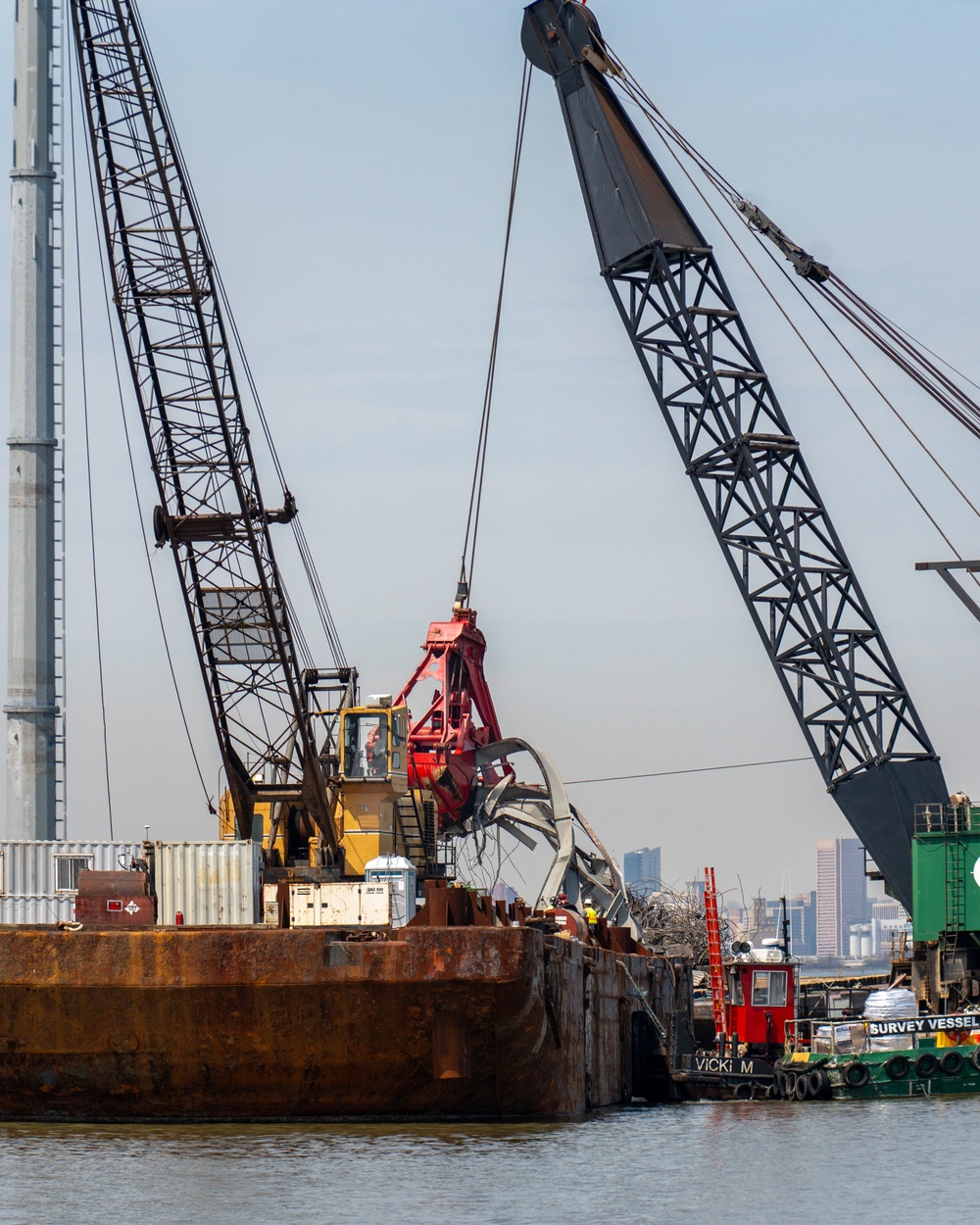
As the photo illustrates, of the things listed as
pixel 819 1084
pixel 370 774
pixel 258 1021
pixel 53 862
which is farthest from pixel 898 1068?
pixel 53 862

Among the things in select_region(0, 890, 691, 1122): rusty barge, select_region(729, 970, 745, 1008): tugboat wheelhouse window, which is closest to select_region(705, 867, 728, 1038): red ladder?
select_region(729, 970, 745, 1008): tugboat wheelhouse window

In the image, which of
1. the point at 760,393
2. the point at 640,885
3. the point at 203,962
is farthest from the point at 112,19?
the point at 640,885

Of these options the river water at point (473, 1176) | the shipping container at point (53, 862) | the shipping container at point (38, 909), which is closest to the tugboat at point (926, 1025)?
the river water at point (473, 1176)

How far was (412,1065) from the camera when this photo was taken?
35188 mm

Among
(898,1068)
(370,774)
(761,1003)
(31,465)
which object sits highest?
(31,465)

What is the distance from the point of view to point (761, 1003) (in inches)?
2125

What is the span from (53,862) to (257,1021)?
10.5 metres

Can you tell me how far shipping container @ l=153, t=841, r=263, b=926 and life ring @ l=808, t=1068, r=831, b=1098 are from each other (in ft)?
49.6

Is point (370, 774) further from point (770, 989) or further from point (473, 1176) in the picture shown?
point (473, 1176)

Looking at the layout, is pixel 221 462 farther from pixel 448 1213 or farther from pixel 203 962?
pixel 448 1213

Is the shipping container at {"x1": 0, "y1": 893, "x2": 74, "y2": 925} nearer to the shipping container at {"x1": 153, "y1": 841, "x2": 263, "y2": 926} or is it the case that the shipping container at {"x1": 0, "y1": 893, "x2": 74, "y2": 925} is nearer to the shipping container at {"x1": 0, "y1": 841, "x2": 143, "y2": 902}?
the shipping container at {"x1": 0, "y1": 841, "x2": 143, "y2": 902}

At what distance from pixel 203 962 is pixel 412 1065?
4263 millimetres

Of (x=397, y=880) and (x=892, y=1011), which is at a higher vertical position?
(x=397, y=880)

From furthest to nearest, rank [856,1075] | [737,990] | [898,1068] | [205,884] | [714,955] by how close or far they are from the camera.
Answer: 1. [737,990]
2. [714,955]
3. [898,1068]
4. [856,1075]
5. [205,884]
